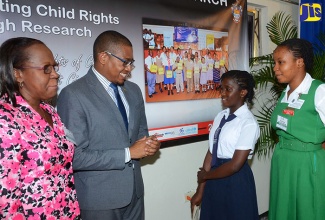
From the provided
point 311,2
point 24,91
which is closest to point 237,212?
point 24,91

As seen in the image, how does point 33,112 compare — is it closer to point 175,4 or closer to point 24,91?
point 24,91

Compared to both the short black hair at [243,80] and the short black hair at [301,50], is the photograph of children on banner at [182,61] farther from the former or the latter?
the short black hair at [301,50]

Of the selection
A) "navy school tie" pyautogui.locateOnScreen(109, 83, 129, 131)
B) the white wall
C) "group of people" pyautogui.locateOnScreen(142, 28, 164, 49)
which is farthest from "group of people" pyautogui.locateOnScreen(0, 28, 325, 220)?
the white wall

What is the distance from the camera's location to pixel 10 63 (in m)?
1.35

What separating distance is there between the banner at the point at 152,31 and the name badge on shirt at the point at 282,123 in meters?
0.87

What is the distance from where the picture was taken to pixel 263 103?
13.1ft

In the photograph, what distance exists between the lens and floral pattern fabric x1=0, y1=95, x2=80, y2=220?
1.23m

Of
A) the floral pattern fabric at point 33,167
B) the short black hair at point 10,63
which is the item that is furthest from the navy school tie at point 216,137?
the short black hair at point 10,63

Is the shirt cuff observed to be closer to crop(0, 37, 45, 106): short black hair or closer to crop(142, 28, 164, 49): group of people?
crop(0, 37, 45, 106): short black hair

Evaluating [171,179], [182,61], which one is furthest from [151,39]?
[171,179]

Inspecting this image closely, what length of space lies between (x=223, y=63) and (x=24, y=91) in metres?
2.23

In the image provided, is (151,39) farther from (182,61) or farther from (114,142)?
(114,142)

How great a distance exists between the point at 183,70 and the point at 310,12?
2.22 metres

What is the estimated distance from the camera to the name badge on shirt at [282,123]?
2330 mm
